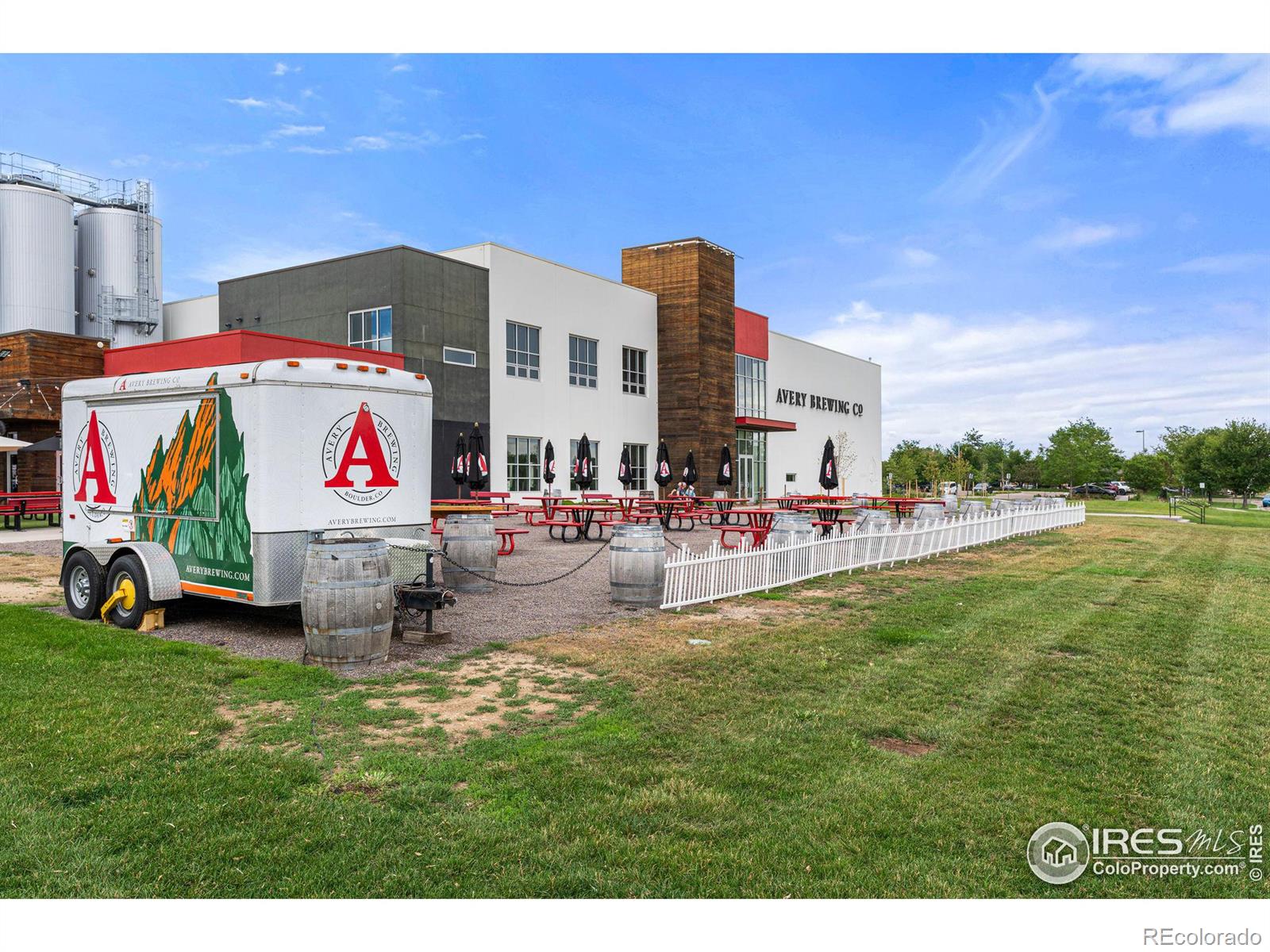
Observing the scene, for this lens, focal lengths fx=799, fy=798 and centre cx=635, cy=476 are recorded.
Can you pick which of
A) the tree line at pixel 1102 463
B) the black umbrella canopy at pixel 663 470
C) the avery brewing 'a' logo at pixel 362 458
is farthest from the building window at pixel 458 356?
the tree line at pixel 1102 463

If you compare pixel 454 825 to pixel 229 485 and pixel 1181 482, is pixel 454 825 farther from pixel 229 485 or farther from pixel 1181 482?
pixel 1181 482

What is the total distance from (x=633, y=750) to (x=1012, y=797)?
2.16 m

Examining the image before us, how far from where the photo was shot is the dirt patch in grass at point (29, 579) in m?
10.6

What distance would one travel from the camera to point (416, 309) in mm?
27188

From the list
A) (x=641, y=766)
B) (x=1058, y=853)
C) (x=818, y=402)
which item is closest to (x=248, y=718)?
(x=641, y=766)

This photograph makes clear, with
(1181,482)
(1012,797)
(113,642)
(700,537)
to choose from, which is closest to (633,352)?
(700,537)

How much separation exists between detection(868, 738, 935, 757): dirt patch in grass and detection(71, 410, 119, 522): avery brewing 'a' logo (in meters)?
8.94

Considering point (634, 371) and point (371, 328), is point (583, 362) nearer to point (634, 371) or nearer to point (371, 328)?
point (634, 371)

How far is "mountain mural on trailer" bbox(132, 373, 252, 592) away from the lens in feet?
26.4

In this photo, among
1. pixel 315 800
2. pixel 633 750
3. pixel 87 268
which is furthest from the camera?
pixel 87 268

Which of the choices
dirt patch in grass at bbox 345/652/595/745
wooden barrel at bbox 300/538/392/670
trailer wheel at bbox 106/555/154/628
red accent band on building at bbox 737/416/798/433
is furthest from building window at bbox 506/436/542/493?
dirt patch in grass at bbox 345/652/595/745

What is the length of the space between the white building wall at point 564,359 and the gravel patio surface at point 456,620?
1761 cm

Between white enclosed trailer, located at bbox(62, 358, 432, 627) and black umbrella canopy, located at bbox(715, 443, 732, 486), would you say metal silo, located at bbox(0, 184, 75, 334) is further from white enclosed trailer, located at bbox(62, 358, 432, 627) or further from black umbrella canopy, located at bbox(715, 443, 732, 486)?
white enclosed trailer, located at bbox(62, 358, 432, 627)

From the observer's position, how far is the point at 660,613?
33.0 ft
